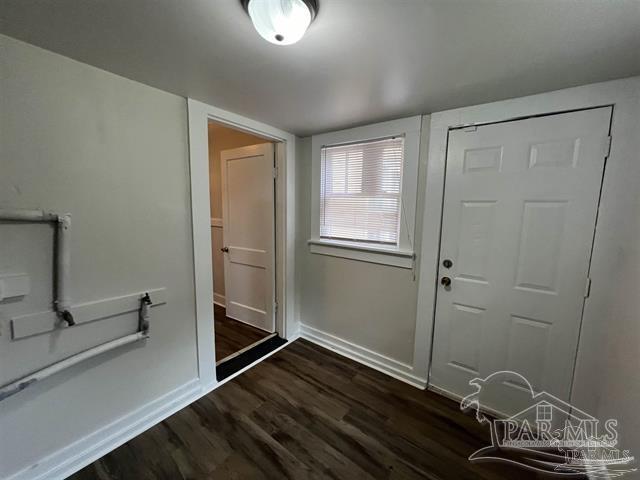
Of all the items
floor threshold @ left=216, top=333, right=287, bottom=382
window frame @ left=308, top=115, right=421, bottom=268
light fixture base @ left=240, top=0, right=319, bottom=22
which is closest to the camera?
light fixture base @ left=240, top=0, right=319, bottom=22

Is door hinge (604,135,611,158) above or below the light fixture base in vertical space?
below

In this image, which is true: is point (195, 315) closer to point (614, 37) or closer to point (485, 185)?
point (485, 185)

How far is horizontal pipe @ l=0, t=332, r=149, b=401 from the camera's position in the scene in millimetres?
1082

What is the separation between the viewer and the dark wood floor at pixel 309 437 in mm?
1336

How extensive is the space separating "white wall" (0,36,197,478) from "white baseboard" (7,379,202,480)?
39 mm

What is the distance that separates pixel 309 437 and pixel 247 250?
1820mm

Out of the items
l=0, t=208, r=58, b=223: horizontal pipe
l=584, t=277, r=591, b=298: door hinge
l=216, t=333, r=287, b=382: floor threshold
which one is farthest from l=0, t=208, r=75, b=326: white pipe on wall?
l=584, t=277, r=591, b=298: door hinge

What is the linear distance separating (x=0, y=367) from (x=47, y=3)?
4.90 feet

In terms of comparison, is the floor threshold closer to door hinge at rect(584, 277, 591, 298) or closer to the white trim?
the white trim

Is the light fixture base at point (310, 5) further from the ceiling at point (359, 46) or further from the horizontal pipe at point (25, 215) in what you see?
the horizontal pipe at point (25, 215)

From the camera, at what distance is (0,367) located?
3.60 feet

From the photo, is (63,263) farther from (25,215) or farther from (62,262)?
(25,215)

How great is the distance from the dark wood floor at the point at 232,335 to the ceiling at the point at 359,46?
86.4 inches

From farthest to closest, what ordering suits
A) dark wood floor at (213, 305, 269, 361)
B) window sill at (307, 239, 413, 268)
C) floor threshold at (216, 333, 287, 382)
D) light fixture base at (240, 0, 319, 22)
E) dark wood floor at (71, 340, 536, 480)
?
1. dark wood floor at (213, 305, 269, 361)
2. floor threshold at (216, 333, 287, 382)
3. window sill at (307, 239, 413, 268)
4. dark wood floor at (71, 340, 536, 480)
5. light fixture base at (240, 0, 319, 22)
